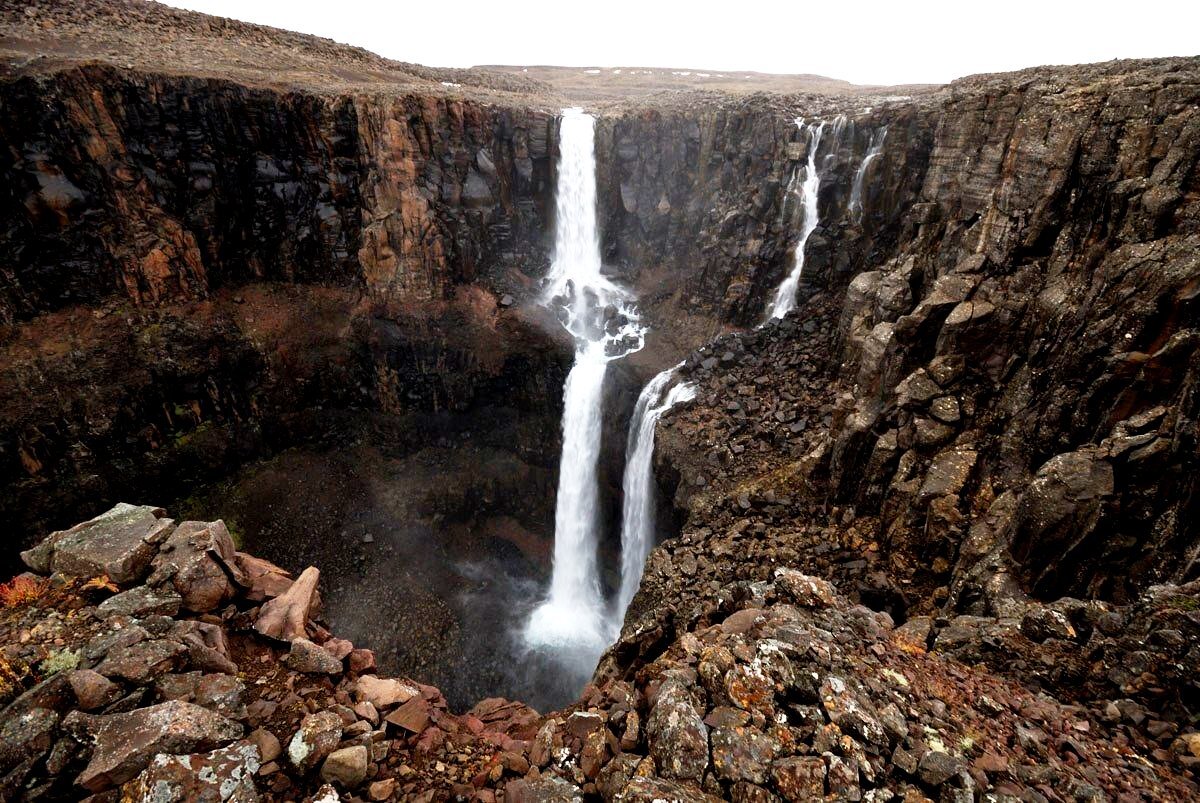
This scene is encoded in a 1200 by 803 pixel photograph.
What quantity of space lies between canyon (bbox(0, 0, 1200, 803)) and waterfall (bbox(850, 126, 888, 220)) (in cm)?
38

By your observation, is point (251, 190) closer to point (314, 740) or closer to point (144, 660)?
point (144, 660)

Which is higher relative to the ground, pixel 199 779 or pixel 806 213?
pixel 806 213

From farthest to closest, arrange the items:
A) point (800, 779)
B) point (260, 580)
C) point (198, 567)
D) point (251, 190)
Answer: point (251, 190)
point (260, 580)
point (198, 567)
point (800, 779)

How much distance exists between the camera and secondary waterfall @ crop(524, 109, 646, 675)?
24594mm

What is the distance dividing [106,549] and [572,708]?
25.0 ft

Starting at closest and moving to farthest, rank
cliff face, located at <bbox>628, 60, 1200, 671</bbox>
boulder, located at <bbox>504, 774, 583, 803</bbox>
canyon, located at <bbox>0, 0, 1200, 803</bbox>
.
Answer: boulder, located at <bbox>504, 774, 583, 803</bbox>
canyon, located at <bbox>0, 0, 1200, 803</bbox>
cliff face, located at <bbox>628, 60, 1200, 671</bbox>

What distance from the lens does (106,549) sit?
25.6 feet

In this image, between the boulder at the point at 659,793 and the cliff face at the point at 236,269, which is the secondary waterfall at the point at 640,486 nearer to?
the cliff face at the point at 236,269

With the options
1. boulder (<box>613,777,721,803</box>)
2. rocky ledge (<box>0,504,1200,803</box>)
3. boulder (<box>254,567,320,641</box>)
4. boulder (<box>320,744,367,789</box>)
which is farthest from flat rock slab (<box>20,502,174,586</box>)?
boulder (<box>613,777,721,803</box>)

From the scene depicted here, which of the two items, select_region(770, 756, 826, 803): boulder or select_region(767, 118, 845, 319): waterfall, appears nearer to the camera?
select_region(770, 756, 826, 803): boulder

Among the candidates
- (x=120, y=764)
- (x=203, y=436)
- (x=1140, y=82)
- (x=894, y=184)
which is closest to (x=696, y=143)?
(x=894, y=184)

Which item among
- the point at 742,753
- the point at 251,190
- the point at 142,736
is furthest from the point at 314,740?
the point at 251,190

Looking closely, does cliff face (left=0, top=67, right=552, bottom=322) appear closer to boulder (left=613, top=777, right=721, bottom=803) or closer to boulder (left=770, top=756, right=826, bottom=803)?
boulder (left=613, top=777, right=721, bottom=803)

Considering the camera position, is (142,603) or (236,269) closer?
(142,603)
